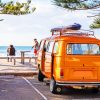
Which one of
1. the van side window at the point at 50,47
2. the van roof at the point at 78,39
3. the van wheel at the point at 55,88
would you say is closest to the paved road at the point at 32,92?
the van wheel at the point at 55,88

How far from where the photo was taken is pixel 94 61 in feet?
49.5

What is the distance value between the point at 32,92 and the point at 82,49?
2241 millimetres

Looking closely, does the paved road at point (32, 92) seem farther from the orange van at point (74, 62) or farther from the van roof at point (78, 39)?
the van roof at point (78, 39)

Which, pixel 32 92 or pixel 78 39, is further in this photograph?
pixel 32 92

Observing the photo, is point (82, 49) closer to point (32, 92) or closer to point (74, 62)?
point (74, 62)

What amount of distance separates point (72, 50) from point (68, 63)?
54 centimetres

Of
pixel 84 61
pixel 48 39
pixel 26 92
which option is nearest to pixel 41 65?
pixel 48 39

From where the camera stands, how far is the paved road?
14.8m

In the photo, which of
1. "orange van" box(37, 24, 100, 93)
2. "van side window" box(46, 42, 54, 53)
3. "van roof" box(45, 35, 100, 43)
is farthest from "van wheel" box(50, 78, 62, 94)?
"van side window" box(46, 42, 54, 53)

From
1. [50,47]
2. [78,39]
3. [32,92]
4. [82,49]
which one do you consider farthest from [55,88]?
[50,47]

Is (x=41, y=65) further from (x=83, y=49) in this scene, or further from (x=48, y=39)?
(x=83, y=49)

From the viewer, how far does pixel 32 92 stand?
1608cm

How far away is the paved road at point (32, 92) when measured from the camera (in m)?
14.8

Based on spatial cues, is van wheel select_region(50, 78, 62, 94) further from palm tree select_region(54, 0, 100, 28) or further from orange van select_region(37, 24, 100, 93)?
palm tree select_region(54, 0, 100, 28)
